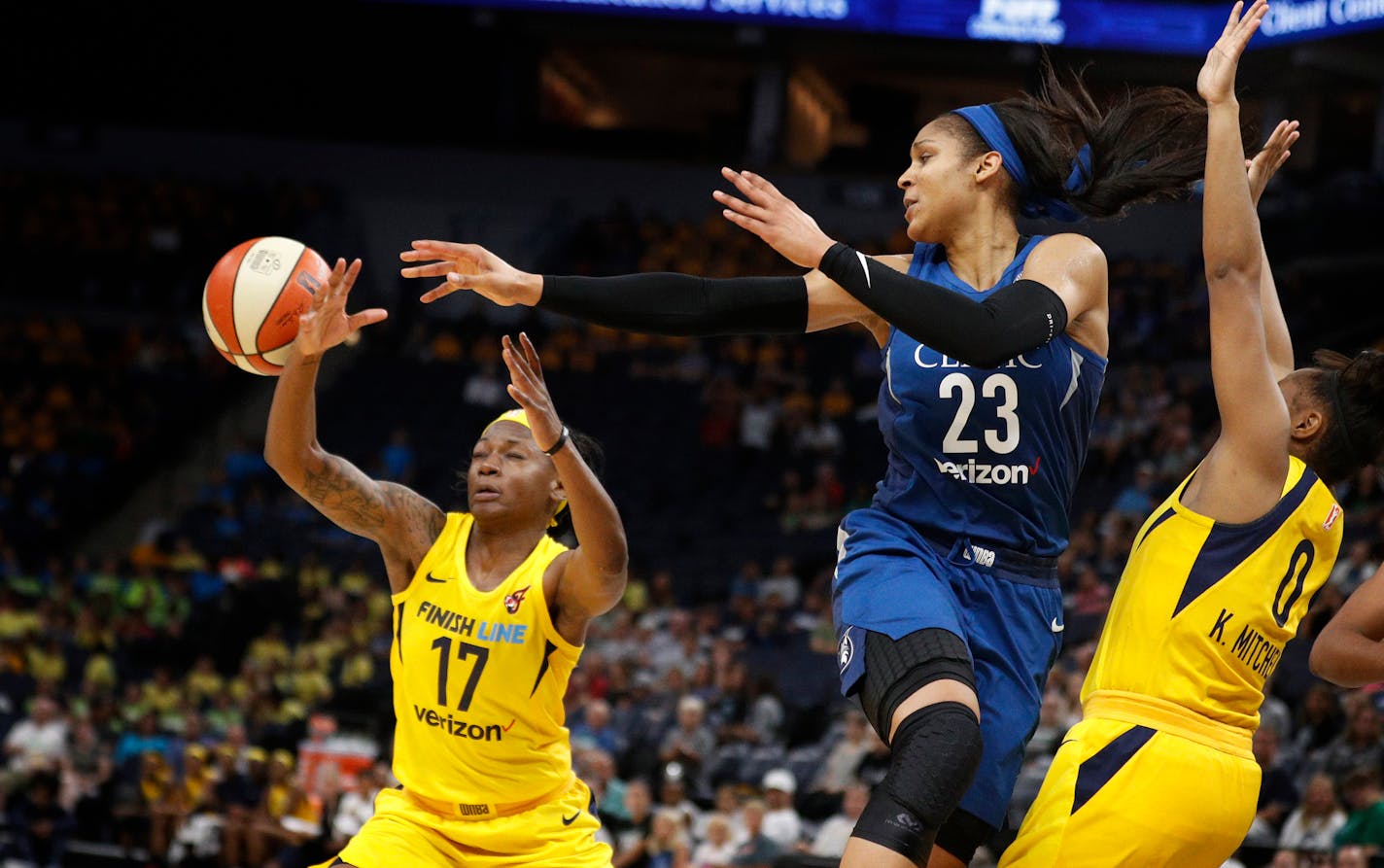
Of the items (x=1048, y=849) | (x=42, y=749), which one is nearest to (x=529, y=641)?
(x=1048, y=849)

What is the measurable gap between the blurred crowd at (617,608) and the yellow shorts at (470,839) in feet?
9.69

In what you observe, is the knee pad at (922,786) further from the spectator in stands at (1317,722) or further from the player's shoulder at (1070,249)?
the spectator in stands at (1317,722)

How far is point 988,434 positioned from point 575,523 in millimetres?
1513

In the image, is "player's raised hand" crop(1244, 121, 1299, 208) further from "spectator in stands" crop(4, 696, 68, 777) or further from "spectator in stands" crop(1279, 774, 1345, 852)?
"spectator in stands" crop(4, 696, 68, 777)

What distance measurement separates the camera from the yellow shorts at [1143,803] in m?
3.74

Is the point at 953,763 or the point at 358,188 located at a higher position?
the point at 358,188

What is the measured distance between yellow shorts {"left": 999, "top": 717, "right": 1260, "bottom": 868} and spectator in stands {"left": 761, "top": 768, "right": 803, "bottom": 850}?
6.28 metres

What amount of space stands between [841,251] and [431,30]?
78.4ft

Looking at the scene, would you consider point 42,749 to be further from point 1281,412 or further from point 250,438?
point 1281,412

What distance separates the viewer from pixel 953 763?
353cm

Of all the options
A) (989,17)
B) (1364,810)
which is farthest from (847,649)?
(989,17)

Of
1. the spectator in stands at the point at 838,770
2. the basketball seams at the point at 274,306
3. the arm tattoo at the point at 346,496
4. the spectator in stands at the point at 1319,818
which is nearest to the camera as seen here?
the arm tattoo at the point at 346,496

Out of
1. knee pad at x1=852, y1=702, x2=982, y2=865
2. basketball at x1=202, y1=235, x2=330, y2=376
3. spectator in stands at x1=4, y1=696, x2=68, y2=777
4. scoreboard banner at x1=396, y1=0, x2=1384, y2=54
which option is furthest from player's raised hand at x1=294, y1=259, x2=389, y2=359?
scoreboard banner at x1=396, y1=0, x2=1384, y2=54

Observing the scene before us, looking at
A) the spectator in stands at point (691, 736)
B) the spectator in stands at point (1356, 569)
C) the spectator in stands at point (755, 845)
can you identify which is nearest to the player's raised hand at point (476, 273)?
the spectator in stands at point (755, 845)
